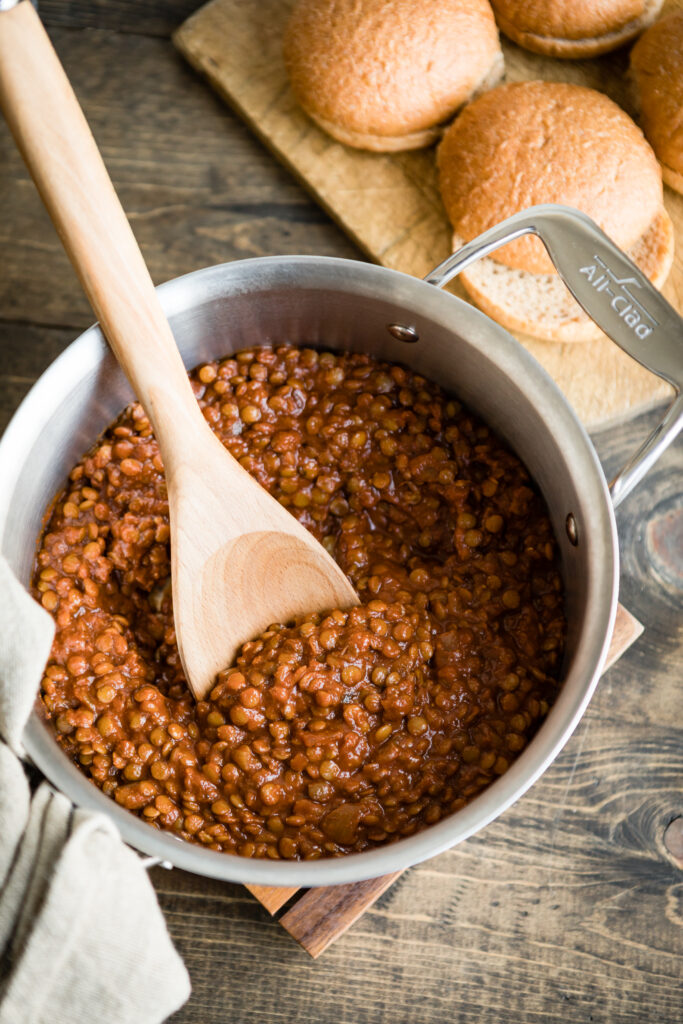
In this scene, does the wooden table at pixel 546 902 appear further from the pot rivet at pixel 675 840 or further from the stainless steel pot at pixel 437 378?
the stainless steel pot at pixel 437 378

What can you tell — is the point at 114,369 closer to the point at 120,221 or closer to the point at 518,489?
the point at 120,221

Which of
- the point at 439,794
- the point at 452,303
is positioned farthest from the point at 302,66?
the point at 439,794

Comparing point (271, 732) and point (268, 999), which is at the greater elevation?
point (271, 732)

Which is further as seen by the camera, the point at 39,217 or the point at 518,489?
the point at 39,217

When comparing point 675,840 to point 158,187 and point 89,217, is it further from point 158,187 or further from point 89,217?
point 158,187

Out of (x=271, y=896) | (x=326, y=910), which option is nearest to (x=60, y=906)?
(x=271, y=896)

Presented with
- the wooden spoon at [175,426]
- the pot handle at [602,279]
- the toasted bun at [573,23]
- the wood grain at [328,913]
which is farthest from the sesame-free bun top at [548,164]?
the wood grain at [328,913]
